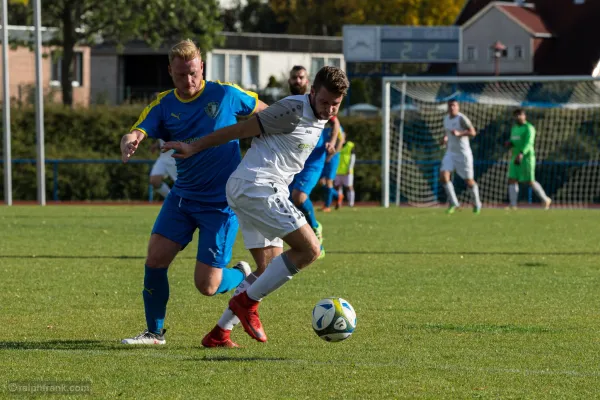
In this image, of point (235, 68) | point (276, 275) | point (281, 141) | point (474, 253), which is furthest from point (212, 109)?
point (235, 68)

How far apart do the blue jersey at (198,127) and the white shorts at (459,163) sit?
603 inches

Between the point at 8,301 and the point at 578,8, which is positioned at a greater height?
the point at 578,8

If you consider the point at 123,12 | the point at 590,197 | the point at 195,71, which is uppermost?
the point at 123,12

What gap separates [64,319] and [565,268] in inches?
234

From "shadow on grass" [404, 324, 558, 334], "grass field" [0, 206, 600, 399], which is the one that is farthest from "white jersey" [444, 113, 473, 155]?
"shadow on grass" [404, 324, 558, 334]

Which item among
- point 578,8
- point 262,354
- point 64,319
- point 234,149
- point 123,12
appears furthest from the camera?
point 578,8

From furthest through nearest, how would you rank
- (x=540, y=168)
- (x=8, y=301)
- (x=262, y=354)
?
(x=540, y=168) < (x=8, y=301) < (x=262, y=354)

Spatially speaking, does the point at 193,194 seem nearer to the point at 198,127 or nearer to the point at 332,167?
the point at 198,127

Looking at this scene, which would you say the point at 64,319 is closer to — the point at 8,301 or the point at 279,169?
the point at 8,301

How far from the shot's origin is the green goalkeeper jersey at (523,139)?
24.3 meters

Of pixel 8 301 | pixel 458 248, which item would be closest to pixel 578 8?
pixel 458 248

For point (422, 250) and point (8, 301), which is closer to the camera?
point (8, 301)

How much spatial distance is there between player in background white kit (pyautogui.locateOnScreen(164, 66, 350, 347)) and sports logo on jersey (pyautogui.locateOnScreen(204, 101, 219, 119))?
1.72 ft

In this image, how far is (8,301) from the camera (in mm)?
9125
